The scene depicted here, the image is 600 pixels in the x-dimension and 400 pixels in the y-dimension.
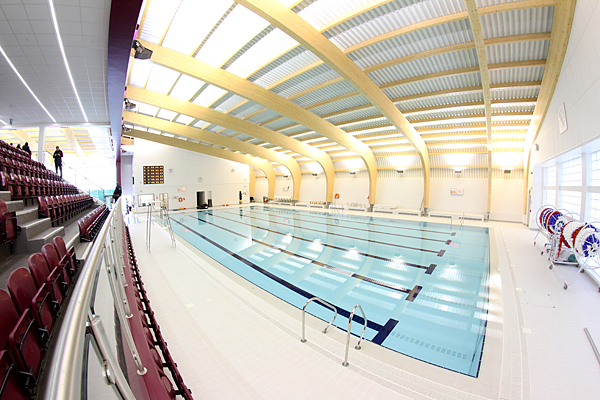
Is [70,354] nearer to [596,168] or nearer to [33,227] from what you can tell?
[33,227]

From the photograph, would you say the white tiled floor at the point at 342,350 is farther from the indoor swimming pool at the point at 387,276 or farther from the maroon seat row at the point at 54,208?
the maroon seat row at the point at 54,208

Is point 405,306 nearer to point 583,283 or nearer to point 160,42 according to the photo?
point 583,283

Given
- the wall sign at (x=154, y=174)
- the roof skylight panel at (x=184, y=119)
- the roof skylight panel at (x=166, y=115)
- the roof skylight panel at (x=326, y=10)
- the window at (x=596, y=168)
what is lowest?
the window at (x=596, y=168)

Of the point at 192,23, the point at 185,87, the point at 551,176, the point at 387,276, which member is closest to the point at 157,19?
the point at 192,23

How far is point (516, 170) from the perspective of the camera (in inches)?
561

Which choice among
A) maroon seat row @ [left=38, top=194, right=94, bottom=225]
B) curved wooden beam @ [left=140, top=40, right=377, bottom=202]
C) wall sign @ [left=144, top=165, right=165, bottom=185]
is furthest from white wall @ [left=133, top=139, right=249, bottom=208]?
maroon seat row @ [left=38, top=194, right=94, bottom=225]

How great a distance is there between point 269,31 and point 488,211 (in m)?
15.0

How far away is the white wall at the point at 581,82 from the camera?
458cm

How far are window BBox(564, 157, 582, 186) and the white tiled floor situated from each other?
201 inches

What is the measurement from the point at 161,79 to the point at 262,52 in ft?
15.6

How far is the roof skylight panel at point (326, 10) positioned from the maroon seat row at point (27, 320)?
282 inches

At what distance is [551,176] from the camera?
10805mm

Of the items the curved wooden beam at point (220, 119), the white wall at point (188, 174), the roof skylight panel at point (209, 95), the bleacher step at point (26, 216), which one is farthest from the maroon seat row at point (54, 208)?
the white wall at point (188, 174)

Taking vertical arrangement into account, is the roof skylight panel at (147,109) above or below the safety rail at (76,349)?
above
